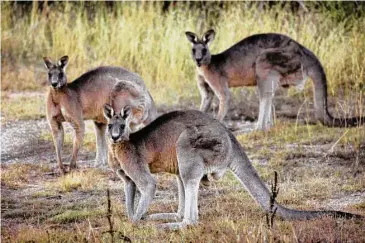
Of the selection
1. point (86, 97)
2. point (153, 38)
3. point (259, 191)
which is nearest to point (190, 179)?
point (259, 191)

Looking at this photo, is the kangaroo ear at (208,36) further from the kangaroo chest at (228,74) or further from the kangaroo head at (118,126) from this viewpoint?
the kangaroo head at (118,126)

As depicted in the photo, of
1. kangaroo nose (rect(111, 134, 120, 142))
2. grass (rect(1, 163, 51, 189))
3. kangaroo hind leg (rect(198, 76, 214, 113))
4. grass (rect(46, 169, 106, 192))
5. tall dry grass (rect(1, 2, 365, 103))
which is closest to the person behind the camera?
kangaroo nose (rect(111, 134, 120, 142))

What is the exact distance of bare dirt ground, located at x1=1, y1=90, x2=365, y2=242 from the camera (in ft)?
25.7

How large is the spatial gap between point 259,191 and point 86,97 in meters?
3.23

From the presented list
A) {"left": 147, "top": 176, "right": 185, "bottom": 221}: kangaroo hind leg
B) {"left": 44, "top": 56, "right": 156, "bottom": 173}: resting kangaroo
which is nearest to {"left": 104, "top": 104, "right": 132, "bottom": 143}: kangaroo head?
{"left": 147, "top": 176, "right": 185, "bottom": 221}: kangaroo hind leg

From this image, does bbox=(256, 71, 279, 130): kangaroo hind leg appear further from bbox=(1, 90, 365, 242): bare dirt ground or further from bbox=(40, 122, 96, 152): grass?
bbox=(40, 122, 96, 152): grass

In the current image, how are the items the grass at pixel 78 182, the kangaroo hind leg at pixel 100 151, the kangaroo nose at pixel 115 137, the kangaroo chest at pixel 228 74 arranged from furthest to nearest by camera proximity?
1. the kangaroo chest at pixel 228 74
2. the kangaroo hind leg at pixel 100 151
3. the grass at pixel 78 182
4. the kangaroo nose at pixel 115 137

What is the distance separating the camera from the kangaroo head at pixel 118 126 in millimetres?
7613

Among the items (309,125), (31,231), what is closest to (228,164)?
(31,231)

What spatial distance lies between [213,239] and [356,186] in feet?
8.09

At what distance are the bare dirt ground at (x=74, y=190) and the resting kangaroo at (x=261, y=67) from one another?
61 cm

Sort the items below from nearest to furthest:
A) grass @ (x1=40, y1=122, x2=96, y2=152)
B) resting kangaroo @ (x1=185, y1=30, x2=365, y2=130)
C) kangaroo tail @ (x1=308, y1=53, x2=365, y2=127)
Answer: kangaroo tail @ (x1=308, y1=53, x2=365, y2=127), grass @ (x1=40, y1=122, x2=96, y2=152), resting kangaroo @ (x1=185, y1=30, x2=365, y2=130)

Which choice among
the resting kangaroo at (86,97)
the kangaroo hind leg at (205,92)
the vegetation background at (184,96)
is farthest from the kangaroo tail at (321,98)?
the resting kangaroo at (86,97)

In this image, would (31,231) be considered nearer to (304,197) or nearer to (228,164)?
(228,164)
